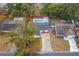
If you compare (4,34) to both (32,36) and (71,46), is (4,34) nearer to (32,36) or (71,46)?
(32,36)

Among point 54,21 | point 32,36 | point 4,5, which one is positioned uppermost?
point 4,5

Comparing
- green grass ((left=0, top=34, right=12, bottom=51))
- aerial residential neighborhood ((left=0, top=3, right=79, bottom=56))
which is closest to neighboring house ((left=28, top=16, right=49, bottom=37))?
aerial residential neighborhood ((left=0, top=3, right=79, bottom=56))

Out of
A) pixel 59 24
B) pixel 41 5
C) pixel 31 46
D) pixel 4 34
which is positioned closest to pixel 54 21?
pixel 59 24

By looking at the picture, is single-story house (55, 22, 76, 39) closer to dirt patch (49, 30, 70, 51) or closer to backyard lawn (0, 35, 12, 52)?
dirt patch (49, 30, 70, 51)

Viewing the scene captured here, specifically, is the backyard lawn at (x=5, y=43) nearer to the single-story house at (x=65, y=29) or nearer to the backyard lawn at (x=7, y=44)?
the backyard lawn at (x=7, y=44)

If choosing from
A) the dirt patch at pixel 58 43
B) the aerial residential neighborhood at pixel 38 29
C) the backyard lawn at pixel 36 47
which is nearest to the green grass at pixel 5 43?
the aerial residential neighborhood at pixel 38 29

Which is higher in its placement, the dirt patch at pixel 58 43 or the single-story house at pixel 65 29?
the single-story house at pixel 65 29

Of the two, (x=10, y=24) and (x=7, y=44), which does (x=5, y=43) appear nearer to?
(x=7, y=44)
